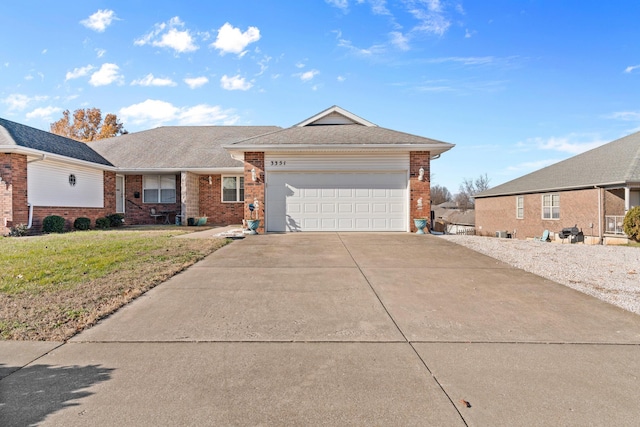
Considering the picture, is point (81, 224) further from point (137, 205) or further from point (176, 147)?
point (176, 147)

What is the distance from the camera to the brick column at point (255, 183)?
41.4 ft

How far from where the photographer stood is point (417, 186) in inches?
496

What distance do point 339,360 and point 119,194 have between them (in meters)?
18.9

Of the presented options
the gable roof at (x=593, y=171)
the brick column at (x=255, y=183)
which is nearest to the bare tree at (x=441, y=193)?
the gable roof at (x=593, y=171)

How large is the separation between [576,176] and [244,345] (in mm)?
23371

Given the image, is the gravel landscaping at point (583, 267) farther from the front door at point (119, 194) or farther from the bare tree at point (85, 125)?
the bare tree at point (85, 125)

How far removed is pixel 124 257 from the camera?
7.74 m

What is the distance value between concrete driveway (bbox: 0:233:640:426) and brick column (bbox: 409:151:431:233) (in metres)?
6.74

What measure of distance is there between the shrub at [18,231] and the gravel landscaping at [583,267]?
49.3 ft

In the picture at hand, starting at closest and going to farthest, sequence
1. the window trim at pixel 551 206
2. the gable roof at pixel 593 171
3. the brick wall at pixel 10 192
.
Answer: the brick wall at pixel 10 192 → the gable roof at pixel 593 171 → the window trim at pixel 551 206

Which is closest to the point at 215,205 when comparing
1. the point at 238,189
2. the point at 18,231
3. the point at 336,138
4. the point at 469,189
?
the point at 238,189

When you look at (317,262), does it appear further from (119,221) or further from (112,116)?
(112,116)

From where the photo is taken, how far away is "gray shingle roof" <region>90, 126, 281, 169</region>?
711 inches

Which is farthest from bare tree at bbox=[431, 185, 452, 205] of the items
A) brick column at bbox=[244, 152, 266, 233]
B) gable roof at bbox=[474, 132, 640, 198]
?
brick column at bbox=[244, 152, 266, 233]
